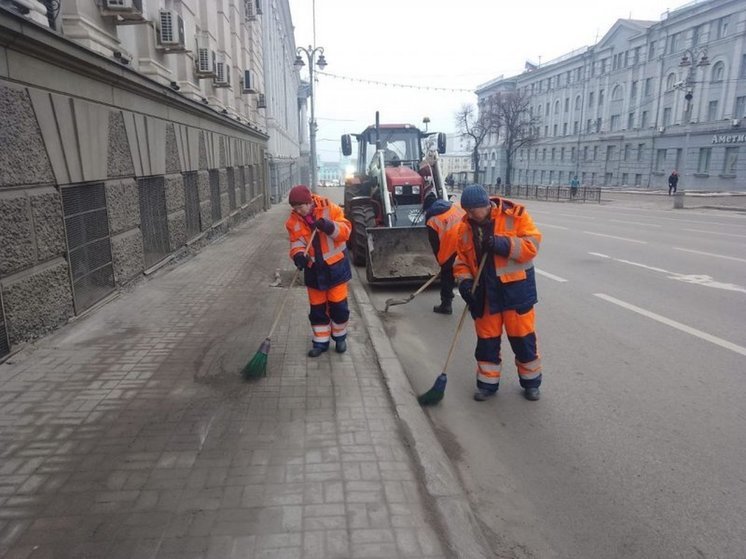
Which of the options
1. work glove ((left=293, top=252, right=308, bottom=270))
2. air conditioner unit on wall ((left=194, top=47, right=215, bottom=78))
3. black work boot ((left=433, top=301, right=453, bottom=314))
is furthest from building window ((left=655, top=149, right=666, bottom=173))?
work glove ((left=293, top=252, right=308, bottom=270))

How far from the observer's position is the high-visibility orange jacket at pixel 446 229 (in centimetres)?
698

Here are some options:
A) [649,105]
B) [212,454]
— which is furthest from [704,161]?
[212,454]

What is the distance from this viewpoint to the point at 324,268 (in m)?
5.09

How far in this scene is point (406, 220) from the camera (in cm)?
976

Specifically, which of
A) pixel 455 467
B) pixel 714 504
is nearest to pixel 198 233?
pixel 455 467

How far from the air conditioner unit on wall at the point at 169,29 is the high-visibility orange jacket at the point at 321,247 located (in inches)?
219

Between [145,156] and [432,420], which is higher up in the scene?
[145,156]

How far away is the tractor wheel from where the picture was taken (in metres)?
9.66

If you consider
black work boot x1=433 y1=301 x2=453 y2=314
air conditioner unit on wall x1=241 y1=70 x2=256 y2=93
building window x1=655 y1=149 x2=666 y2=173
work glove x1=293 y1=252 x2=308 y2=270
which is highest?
air conditioner unit on wall x1=241 y1=70 x2=256 y2=93

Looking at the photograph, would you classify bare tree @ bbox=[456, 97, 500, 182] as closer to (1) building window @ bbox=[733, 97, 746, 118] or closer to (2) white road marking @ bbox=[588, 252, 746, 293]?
(1) building window @ bbox=[733, 97, 746, 118]

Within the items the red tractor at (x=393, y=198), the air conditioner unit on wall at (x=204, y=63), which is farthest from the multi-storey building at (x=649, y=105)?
the air conditioner unit on wall at (x=204, y=63)

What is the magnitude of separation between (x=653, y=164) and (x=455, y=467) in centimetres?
5147

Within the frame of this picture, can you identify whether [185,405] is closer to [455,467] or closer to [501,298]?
[455,467]

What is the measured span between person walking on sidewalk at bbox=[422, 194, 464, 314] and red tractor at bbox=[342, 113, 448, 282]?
3.68 ft
